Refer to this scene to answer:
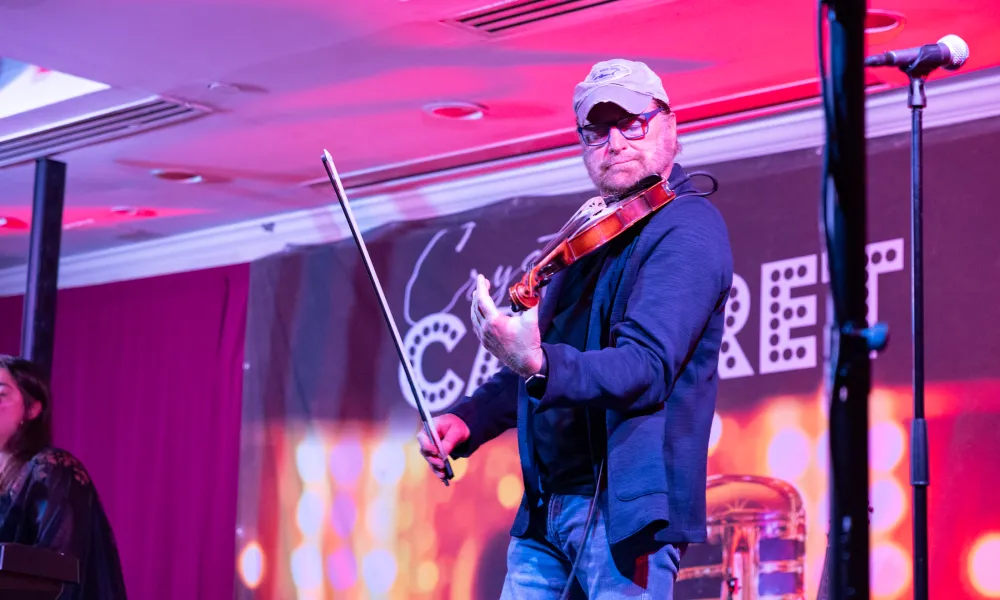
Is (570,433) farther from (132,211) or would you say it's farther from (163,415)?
(163,415)

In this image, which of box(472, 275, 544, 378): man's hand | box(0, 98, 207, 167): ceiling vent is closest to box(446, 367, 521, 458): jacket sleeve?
box(472, 275, 544, 378): man's hand

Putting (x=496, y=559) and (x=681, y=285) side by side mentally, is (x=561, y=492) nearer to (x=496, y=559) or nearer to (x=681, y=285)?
(x=681, y=285)

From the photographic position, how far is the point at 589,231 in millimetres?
1792

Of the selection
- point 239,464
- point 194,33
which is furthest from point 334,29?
point 239,464

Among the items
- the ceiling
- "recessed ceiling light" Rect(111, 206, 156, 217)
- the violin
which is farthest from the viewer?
Answer: "recessed ceiling light" Rect(111, 206, 156, 217)

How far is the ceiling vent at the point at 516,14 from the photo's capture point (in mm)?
3754

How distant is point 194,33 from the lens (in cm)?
410

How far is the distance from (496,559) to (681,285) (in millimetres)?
3876

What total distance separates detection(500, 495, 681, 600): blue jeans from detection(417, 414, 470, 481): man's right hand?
0.17 meters

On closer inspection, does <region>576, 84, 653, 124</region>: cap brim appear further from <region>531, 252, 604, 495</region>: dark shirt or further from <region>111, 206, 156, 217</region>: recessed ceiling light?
<region>111, 206, 156, 217</region>: recessed ceiling light

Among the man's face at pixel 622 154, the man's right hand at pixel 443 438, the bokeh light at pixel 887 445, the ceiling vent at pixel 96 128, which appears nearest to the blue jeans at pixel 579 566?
the man's right hand at pixel 443 438

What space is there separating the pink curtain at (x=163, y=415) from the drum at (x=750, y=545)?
2.80 metres

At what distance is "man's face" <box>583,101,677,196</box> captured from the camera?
1.94 metres

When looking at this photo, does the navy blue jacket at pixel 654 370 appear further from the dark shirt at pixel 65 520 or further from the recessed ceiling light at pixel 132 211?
the recessed ceiling light at pixel 132 211
